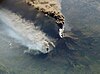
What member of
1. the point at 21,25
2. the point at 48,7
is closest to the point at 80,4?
the point at 48,7

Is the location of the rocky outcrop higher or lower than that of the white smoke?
higher

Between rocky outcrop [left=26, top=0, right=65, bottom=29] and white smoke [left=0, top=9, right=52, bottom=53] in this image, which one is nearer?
white smoke [left=0, top=9, right=52, bottom=53]

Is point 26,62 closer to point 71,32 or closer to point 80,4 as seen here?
point 71,32

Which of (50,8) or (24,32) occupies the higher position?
(50,8)

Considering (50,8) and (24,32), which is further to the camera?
(50,8)
